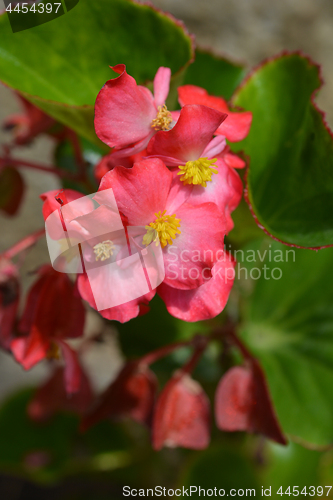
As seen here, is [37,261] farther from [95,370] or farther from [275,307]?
[275,307]

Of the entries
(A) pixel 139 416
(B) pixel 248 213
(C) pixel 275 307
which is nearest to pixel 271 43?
(C) pixel 275 307

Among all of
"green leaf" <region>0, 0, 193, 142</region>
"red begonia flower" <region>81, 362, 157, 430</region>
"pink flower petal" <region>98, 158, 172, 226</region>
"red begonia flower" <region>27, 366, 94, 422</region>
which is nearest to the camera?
"pink flower petal" <region>98, 158, 172, 226</region>

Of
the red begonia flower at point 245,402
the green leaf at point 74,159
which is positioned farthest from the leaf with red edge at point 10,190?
the red begonia flower at point 245,402

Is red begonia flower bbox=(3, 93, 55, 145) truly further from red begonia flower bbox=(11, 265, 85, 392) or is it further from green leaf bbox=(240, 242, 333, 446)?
green leaf bbox=(240, 242, 333, 446)

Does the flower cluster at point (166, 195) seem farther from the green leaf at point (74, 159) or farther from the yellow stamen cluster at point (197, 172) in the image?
the green leaf at point (74, 159)

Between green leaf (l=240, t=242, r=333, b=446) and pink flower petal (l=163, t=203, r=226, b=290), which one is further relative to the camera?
green leaf (l=240, t=242, r=333, b=446)

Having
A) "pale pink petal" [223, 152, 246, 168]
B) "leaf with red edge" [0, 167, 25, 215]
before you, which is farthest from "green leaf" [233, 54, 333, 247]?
"leaf with red edge" [0, 167, 25, 215]

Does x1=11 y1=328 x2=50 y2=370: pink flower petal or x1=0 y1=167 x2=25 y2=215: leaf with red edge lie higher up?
x1=0 y1=167 x2=25 y2=215: leaf with red edge
